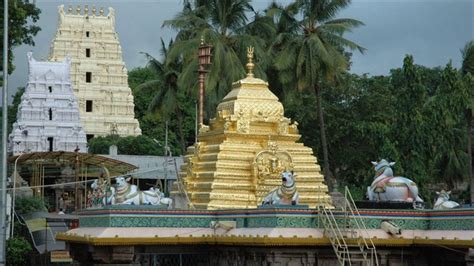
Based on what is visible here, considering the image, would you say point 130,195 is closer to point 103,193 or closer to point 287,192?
point 103,193

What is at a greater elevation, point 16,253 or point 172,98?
point 172,98

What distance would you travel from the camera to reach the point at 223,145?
23.5m

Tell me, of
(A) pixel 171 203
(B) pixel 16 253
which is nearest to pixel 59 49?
(B) pixel 16 253

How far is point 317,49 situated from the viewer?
35.8 metres

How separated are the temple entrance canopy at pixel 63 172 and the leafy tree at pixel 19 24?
581 centimetres

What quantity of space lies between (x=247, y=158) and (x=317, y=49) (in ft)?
43.3

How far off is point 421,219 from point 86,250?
7.47 metres

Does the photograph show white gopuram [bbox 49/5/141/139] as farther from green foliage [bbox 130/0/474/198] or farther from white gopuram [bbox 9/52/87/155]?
green foliage [bbox 130/0/474/198]

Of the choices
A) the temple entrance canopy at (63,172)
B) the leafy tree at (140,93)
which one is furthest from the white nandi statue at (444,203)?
the leafy tree at (140,93)

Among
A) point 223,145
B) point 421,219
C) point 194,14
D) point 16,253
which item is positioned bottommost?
point 16,253

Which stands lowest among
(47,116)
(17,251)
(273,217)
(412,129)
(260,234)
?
(17,251)

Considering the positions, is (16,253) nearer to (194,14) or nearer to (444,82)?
(194,14)

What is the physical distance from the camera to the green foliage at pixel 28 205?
39.5 meters

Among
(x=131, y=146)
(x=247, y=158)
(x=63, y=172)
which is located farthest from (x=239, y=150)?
(x=131, y=146)
